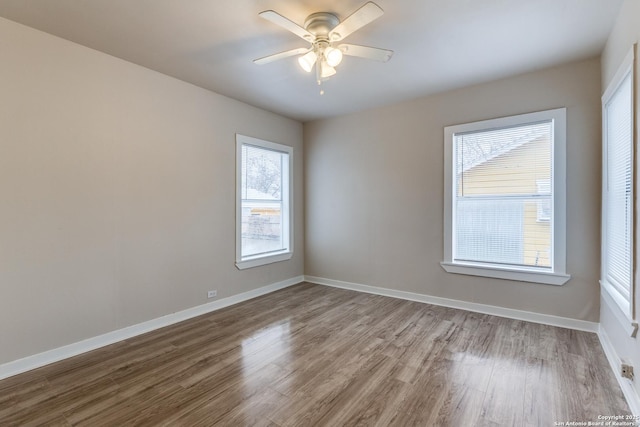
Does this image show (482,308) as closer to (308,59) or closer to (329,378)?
(329,378)

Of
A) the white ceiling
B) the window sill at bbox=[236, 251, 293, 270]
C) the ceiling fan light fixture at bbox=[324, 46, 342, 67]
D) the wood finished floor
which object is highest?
the white ceiling

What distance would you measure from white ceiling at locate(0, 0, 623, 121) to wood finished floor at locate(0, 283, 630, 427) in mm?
2696

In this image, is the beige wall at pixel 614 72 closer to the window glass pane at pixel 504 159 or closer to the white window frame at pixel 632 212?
the white window frame at pixel 632 212

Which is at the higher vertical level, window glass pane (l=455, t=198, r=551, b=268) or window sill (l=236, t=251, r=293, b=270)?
window glass pane (l=455, t=198, r=551, b=268)

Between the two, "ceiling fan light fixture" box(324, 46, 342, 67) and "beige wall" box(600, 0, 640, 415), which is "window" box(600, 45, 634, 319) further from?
"ceiling fan light fixture" box(324, 46, 342, 67)

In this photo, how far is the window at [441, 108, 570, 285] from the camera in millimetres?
3232

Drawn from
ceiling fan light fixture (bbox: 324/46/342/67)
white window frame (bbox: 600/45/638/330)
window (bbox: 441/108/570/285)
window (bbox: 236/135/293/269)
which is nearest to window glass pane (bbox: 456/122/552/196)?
window (bbox: 441/108/570/285)

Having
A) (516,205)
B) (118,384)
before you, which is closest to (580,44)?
(516,205)

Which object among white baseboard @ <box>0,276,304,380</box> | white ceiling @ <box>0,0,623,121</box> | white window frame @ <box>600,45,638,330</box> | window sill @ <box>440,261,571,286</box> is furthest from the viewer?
window sill @ <box>440,261,571,286</box>

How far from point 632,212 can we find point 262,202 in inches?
153

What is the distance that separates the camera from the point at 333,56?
228 cm

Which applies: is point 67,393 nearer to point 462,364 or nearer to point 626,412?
point 462,364

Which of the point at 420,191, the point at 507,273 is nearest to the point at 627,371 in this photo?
the point at 507,273

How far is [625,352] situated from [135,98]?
4.59m
